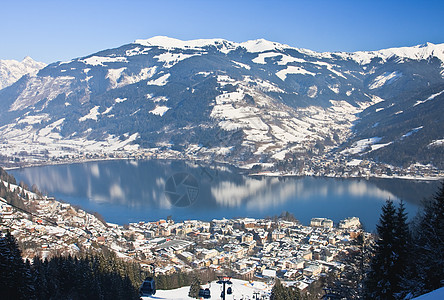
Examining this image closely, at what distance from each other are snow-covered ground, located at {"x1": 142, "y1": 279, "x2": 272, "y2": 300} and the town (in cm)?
97

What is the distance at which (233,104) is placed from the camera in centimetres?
6378

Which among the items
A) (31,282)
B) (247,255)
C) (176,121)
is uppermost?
(176,121)

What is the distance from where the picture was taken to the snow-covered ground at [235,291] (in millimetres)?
10852

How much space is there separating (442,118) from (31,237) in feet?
144

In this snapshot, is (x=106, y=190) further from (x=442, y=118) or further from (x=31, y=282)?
(x=442, y=118)

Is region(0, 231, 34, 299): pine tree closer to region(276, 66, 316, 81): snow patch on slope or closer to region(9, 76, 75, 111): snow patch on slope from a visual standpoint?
region(276, 66, 316, 81): snow patch on slope

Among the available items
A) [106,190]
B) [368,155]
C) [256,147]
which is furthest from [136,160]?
[368,155]

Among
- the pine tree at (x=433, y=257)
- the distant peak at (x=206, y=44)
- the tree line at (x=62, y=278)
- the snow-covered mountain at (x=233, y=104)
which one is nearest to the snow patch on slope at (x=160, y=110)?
the snow-covered mountain at (x=233, y=104)

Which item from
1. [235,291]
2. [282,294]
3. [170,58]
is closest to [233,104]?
[170,58]

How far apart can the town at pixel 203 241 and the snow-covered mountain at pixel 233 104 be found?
2345cm

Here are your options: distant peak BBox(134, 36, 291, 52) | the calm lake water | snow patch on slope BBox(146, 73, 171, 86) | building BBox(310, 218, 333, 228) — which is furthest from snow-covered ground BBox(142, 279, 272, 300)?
distant peak BBox(134, 36, 291, 52)

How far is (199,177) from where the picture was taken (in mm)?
38125

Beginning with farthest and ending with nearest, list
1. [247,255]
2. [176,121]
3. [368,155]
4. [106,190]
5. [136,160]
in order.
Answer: [176,121] < [136,160] < [368,155] < [106,190] < [247,255]

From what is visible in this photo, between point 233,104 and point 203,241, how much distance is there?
46.2 metres
